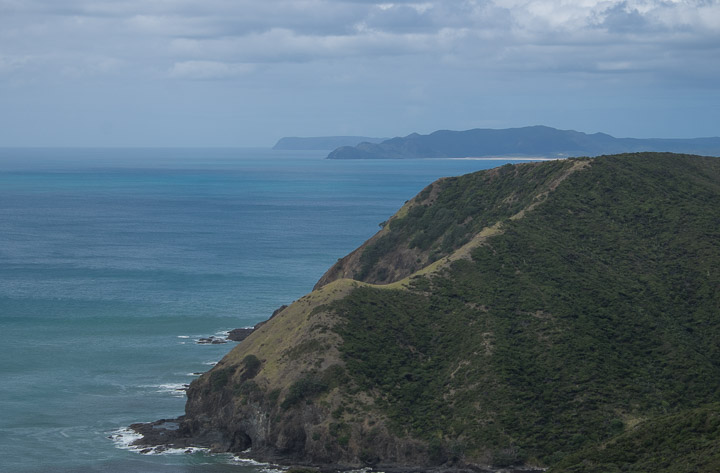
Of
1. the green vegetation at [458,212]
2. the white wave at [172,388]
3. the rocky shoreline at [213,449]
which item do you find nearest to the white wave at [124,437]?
the rocky shoreline at [213,449]

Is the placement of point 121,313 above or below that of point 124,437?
above

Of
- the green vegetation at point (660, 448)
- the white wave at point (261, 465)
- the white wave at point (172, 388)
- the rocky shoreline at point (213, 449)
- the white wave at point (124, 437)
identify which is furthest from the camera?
the white wave at point (172, 388)

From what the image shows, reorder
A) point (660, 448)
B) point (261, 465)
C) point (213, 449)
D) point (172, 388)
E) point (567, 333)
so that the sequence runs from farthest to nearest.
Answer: point (172, 388) → point (567, 333) → point (213, 449) → point (261, 465) → point (660, 448)

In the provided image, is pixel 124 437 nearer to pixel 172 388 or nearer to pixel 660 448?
pixel 172 388

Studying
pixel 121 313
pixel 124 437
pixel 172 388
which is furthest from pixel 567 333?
pixel 121 313

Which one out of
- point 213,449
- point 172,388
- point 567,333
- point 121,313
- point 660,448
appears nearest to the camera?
point 660,448

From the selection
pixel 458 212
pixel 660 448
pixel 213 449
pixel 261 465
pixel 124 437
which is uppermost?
pixel 458 212

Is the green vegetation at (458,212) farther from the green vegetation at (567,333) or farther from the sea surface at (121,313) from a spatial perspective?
the sea surface at (121,313)
